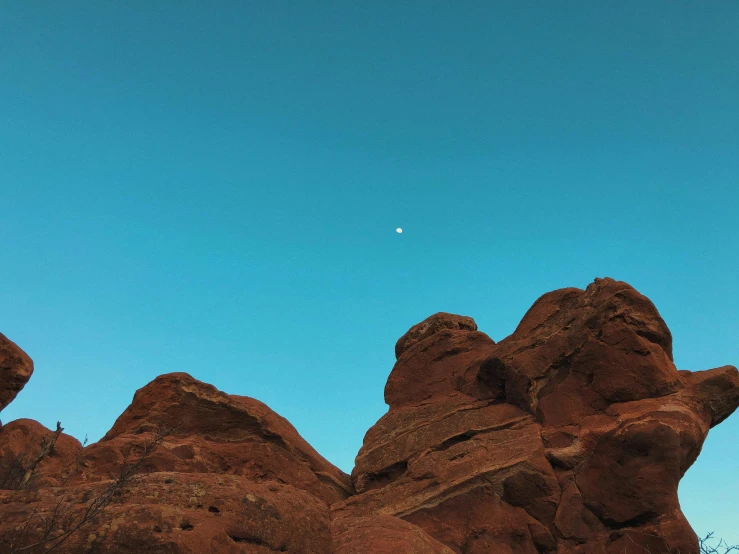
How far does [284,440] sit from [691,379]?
13063 millimetres

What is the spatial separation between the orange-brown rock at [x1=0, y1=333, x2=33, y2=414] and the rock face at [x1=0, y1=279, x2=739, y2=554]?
1.48m

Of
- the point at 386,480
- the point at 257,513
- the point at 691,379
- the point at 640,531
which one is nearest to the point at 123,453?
the point at 386,480

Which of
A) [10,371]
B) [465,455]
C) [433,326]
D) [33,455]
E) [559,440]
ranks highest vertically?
[433,326]

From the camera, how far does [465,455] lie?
19000 millimetres

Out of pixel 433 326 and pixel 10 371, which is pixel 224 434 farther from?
pixel 433 326

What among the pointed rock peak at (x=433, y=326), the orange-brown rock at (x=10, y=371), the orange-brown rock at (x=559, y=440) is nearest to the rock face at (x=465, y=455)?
the orange-brown rock at (x=559, y=440)

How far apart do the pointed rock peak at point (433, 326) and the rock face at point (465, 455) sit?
1.72 meters

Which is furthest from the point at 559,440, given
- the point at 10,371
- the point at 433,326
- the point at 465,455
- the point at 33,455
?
the point at 10,371

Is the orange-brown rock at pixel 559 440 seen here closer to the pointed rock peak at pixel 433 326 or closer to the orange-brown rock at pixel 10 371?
the pointed rock peak at pixel 433 326

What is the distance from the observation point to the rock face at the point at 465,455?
11.1 metres

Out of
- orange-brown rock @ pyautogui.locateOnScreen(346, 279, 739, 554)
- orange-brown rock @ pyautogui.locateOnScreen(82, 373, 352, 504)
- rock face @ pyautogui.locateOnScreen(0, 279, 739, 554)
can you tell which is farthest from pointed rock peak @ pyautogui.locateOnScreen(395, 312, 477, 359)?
orange-brown rock @ pyautogui.locateOnScreen(82, 373, 352, 504)

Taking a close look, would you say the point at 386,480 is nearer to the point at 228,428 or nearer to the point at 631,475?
the point at 228,428

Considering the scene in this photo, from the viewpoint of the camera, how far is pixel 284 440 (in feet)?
71.3

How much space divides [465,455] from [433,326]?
332 inches
